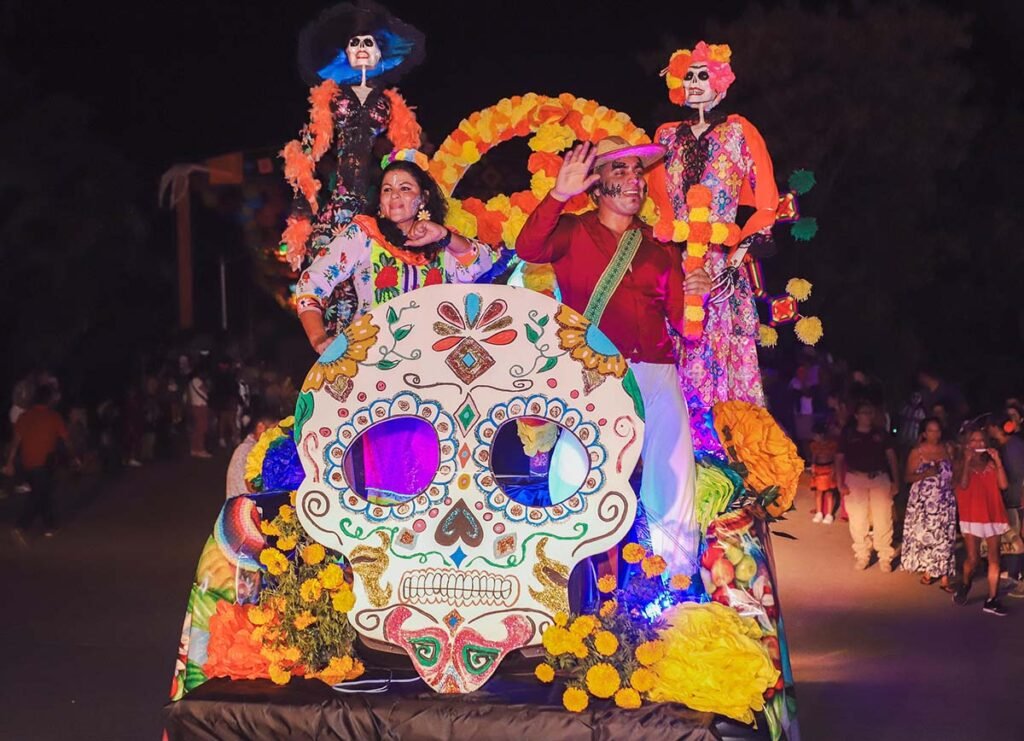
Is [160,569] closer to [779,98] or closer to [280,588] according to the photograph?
[280,588]

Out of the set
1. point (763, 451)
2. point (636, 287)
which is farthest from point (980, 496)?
point (636, 287)

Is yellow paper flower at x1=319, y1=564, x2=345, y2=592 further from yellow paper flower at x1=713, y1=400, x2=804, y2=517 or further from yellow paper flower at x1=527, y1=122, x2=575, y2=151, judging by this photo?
yellow paper flower at x1=527, y1=122, x2=575, y2=151

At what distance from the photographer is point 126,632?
915 cm

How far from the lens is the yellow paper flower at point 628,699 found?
173 inches

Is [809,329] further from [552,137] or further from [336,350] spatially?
[336,350]

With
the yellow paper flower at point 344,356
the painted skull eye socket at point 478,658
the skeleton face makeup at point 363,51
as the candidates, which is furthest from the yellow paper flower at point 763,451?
the skeleton face makeup at point 363,51

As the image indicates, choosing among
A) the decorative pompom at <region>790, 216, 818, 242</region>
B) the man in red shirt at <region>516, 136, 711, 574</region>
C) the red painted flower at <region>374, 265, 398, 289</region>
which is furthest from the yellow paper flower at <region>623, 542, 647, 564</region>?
the decorative pompom at <region>790, 216, 818, 242</region>

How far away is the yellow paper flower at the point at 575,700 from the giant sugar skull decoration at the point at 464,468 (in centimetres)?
24

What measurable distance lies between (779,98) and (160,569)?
Result: 1713 cm

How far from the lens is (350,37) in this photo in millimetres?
6469

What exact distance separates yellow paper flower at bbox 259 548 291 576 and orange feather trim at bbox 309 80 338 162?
2269mm

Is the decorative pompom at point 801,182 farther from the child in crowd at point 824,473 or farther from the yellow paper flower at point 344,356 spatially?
the child in crowd at point 824,473

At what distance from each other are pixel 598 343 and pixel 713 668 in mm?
1082

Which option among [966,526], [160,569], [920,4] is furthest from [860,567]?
[920,4]
